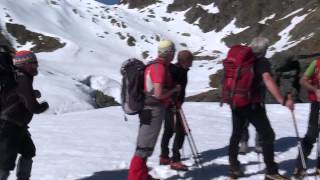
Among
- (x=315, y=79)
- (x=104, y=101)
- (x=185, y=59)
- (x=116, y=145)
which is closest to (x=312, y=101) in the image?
(x=315, y=79)

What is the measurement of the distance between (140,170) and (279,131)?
21.3 ft

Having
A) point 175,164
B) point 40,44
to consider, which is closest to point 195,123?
point 175,164

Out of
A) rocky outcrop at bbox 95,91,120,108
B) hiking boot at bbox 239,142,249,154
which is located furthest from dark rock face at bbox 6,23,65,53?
hiking boot at bbox 239,142,249,154

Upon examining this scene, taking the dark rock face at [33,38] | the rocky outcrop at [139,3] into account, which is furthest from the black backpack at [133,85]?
the rocky outcrop at [139,3]

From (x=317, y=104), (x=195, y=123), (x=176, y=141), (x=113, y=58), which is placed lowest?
(x=113, y=58)

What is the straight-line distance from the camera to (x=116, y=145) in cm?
1156

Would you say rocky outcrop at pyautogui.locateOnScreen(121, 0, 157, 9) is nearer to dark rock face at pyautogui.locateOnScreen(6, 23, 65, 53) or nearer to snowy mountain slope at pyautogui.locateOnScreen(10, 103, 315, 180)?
dark rock face at pyautogui.locateOnScreen(6, 23, 65, 53)

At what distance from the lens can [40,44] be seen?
90062 mm

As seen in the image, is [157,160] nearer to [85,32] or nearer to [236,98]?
[236,98]

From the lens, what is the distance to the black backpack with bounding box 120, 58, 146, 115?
7.26m

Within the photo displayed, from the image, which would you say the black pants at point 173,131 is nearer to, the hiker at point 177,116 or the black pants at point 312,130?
the hiker at point 177,116

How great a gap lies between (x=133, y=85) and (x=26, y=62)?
→ 135 cm

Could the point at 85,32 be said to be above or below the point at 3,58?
below

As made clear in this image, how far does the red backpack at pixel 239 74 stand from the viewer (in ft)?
24.9
